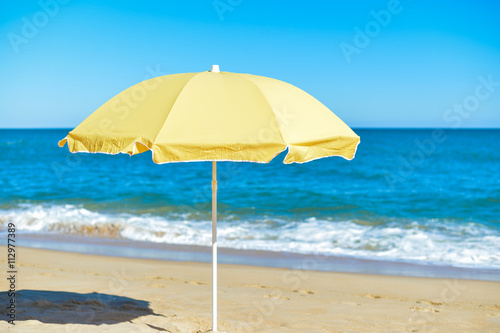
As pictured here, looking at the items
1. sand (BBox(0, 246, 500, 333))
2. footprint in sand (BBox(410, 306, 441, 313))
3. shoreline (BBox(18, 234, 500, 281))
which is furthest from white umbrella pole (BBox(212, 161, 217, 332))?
shoreline (BBox(18, 234, 500, 281))

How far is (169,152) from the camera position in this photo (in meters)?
2.93

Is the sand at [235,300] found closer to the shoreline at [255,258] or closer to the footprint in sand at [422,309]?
the footprint in sand at [422,309]

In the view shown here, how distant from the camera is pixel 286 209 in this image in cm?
1485

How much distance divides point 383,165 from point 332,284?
25.9m

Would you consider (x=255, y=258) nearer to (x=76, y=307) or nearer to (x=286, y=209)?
(x=76, y=307)

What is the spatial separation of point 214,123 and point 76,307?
3338mm

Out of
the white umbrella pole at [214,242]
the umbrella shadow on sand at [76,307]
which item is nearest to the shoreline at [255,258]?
the umbrella shadow on sand at [76,307]

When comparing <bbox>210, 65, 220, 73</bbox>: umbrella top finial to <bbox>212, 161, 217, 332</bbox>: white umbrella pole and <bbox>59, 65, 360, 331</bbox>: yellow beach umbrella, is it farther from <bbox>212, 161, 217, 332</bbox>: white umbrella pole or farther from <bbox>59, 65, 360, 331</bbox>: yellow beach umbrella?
<bbox>212, 161, 217, 332</bbox>: white umbrella pole

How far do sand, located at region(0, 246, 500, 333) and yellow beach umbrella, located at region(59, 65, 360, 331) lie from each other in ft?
7.19

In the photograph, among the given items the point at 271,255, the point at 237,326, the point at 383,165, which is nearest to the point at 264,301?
the point at 237,326

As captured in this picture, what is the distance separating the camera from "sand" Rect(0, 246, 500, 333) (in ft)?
16.2

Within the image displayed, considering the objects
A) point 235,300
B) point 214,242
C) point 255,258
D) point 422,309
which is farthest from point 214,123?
point 255,258

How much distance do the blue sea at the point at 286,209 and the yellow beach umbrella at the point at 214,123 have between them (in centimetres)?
607

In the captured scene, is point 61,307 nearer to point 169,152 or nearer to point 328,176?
point 169,152
